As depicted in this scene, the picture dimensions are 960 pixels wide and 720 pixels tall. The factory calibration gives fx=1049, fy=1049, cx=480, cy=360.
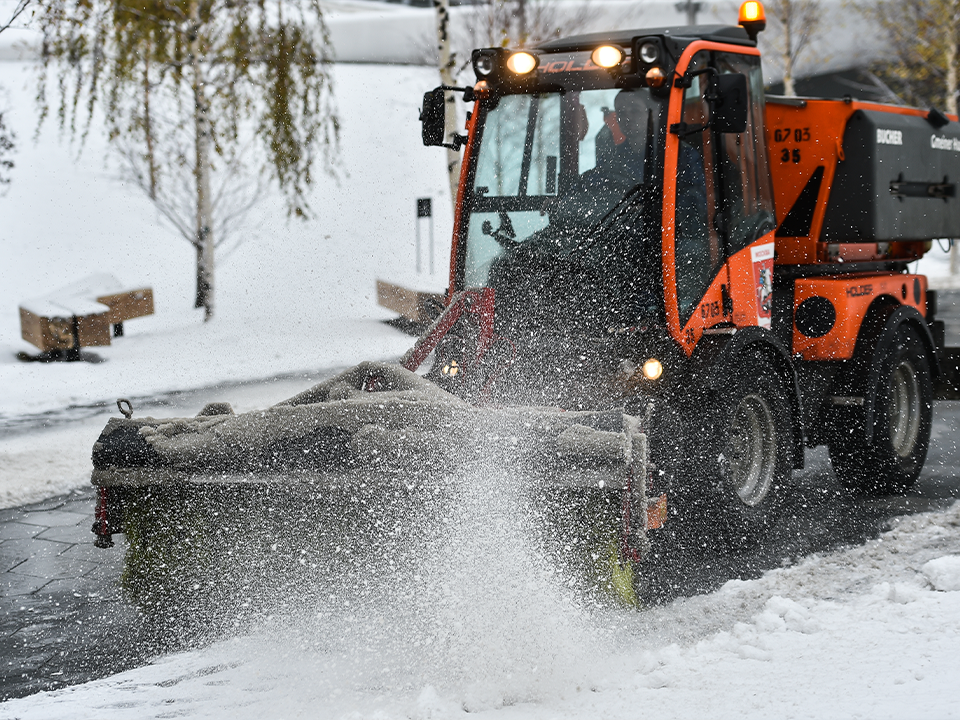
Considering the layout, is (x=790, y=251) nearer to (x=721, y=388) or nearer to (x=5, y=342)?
(x=721, y=388)

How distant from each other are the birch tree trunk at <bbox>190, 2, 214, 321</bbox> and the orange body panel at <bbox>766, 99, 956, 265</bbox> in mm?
9559

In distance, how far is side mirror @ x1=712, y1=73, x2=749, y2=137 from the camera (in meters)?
4.56

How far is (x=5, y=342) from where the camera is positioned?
1337 cm

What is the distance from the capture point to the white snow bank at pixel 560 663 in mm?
3283

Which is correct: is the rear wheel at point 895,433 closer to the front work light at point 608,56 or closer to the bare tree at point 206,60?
the front work light at point 608,56

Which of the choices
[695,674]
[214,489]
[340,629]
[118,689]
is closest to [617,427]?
[695,674]

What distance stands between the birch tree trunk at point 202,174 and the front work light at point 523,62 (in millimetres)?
9554

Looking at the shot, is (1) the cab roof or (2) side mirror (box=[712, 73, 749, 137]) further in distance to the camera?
(1) the cab roof

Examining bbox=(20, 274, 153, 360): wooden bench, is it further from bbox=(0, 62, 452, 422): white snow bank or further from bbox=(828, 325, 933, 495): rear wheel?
bbox=(828, 325, 933, 495): rear wheel

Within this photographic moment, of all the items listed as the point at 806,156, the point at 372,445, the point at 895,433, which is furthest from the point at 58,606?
the point at 895,433

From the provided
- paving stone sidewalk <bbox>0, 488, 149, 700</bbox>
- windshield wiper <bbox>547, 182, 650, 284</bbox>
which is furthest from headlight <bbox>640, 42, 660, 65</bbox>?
paving stone sidewalk <bbox>0, 488, 149, 700</bbox>

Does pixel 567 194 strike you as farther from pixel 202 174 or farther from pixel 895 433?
pixel 202 174

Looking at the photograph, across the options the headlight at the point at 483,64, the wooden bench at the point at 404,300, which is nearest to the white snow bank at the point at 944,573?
the headlight at the point at 483,64

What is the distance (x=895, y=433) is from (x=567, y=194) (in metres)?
2.79
